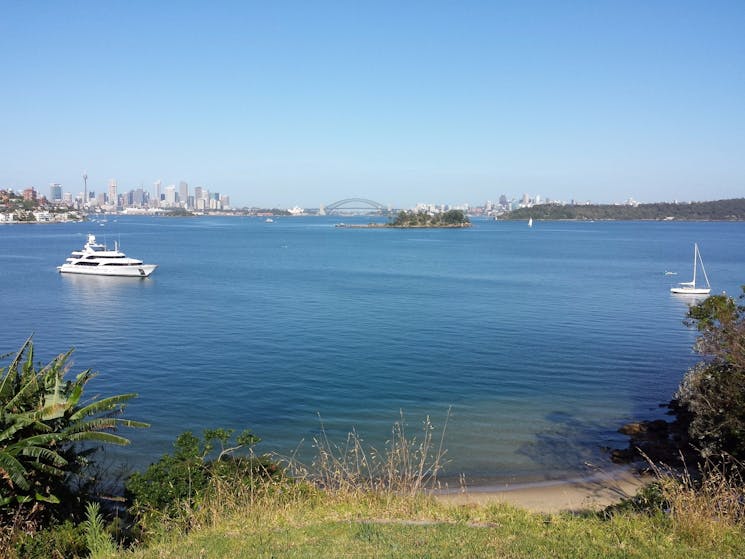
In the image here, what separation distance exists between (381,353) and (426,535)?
61.7 feet

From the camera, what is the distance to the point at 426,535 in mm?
6500

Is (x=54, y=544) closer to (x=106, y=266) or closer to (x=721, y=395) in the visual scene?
(x=721, y=395)

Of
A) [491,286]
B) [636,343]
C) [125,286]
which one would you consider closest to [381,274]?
[491,286]

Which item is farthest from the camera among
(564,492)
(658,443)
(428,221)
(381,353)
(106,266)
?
(428,221)

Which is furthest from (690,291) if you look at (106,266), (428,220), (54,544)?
(428,220)

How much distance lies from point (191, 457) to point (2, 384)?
2798mm

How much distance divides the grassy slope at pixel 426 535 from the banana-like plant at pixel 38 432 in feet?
4.92

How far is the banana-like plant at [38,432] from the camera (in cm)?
667

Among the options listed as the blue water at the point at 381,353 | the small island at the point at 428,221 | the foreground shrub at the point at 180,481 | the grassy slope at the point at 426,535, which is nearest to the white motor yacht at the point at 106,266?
the blue water at the point at 381,353

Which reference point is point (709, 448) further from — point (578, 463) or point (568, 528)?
point (568, 528)

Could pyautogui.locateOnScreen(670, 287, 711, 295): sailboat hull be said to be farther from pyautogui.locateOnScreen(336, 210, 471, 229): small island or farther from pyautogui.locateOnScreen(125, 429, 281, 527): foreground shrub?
pyautogui.locateOnScreen(336, 210, 471, 229): small island

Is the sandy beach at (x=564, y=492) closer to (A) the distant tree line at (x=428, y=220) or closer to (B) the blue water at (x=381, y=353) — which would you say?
(B) the blue water at (x=381, y=353)

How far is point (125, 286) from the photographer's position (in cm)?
4788

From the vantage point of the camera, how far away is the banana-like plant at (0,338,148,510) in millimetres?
6672
